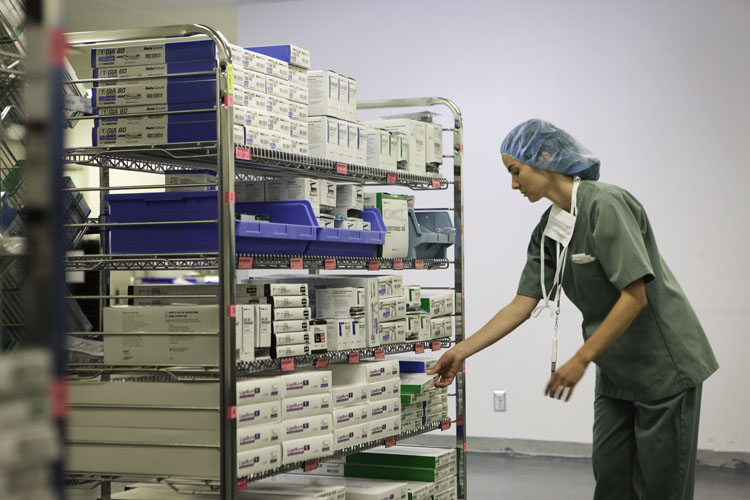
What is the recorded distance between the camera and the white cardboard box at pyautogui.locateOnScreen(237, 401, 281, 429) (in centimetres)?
344

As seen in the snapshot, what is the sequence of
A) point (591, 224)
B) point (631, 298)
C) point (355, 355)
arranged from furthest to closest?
1. point (355, 355)
2. point (591, 224)
3. point (631, 298)

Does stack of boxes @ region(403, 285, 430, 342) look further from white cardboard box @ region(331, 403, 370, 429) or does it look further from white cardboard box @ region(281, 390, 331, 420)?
white cardboard box @ region(281, 390, 331, 420)

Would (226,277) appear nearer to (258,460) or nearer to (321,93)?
(258,460)

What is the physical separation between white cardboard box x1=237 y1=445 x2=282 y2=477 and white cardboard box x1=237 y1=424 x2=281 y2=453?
0.06 feet

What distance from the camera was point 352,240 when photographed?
14.0ft

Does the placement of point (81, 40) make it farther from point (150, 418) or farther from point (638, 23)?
point (638, 23)

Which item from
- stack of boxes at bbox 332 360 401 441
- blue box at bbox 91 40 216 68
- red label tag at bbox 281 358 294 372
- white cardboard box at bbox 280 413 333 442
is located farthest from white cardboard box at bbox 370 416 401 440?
blue box at bbox 91 40 216 68

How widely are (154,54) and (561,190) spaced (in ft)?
5.43

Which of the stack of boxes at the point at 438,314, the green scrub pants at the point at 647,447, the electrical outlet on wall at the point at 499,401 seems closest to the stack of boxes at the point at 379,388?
the stack of boxes at the point at 438,314

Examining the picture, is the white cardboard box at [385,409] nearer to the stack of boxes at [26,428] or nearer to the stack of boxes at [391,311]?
the stack of boxes at [391,311]

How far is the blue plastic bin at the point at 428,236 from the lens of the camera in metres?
4.99

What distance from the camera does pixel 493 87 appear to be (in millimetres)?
7305

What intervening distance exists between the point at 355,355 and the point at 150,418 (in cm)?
114

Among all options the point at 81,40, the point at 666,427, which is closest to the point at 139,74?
the point at 81,40
